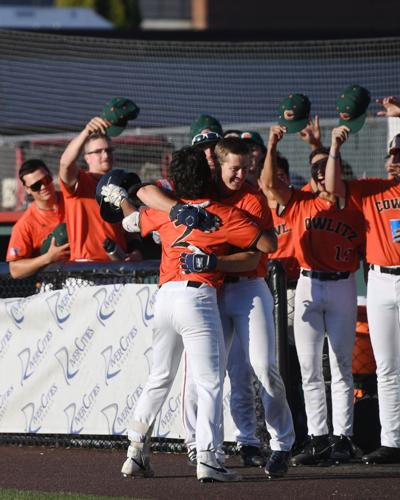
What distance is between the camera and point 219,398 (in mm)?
6945

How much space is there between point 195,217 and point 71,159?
6.00ft

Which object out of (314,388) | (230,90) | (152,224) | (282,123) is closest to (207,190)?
(152,224)

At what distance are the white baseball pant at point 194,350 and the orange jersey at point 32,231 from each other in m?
2.34

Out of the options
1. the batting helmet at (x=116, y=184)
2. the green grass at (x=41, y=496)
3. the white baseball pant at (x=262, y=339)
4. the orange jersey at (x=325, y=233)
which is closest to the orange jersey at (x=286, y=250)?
the orange jersey at (x=325, y=233)

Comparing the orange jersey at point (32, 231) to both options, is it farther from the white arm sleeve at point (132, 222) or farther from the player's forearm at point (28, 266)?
the white arm sleeve at point (132, 222)

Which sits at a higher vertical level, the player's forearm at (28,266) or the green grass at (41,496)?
the player's forearm at (28,266)

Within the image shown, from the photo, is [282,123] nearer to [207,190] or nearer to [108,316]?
[207,190]

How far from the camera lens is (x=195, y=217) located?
6918 millimetres

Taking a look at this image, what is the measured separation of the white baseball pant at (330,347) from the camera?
7.73 metres

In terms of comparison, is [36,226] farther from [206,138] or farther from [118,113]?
[206,138]

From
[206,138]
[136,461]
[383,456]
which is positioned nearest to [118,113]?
[206,138]

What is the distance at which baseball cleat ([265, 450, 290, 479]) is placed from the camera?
716cm

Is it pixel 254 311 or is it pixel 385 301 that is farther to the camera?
pixel 385 301

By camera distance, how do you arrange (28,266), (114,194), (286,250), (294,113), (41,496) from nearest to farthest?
(41,496)
(114,194)
(294,113)
(286,250)
(28,266)
